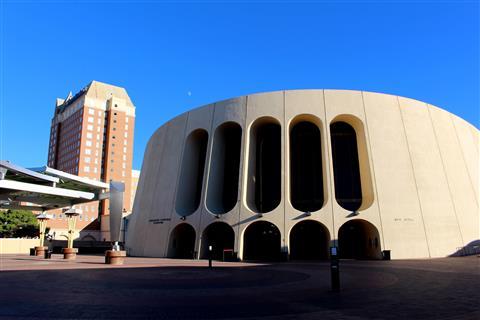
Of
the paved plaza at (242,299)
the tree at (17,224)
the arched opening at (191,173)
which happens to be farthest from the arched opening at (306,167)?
the tree at (17,224)

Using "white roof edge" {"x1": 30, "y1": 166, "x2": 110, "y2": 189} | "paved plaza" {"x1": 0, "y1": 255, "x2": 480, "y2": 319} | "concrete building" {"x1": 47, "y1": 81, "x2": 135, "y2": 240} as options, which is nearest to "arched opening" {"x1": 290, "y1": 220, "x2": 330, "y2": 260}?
"paved plaza" {"x1": 0, "y1": 255, "x2": 480, "y2": 319}

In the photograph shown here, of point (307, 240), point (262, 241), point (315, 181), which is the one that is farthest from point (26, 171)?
point (315, 181)

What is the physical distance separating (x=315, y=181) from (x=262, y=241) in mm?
7653

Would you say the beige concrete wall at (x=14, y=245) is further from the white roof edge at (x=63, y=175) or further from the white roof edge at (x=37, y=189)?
the white roof edge at (x=63, y=175)

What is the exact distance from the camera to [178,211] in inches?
1455

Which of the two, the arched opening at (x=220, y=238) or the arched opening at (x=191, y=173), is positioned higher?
the arched opening at (x=191, y=173)

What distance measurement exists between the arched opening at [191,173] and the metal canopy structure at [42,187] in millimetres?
14801

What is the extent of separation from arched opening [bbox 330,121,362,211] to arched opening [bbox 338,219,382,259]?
6.18ft

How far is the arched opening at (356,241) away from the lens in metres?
32.9

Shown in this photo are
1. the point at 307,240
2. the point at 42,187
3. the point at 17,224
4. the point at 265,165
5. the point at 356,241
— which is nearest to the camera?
the point at 356,241

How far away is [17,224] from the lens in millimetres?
77375

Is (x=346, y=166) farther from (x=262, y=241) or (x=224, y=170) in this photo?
(x=224, y=170)

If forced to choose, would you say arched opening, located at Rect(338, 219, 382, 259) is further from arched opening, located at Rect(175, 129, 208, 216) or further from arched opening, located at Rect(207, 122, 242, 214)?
arched opening, located at Rect(175, 129, 208, 216)

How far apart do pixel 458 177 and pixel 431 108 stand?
6.99 m
